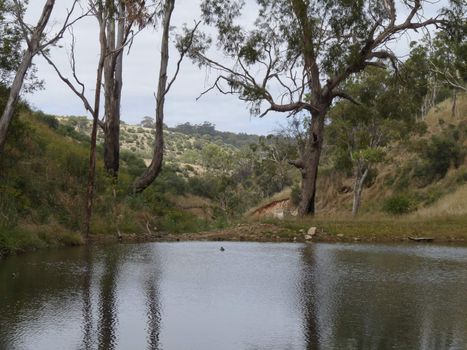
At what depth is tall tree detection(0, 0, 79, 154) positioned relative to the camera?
15.8 m

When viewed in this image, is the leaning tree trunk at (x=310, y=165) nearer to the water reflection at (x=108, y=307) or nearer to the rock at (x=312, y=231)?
the rock at (x=312, y=231)

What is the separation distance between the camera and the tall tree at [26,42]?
1578 centimetres

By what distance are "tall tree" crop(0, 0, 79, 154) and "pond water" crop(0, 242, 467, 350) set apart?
4.35 metres

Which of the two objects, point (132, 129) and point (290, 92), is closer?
point (290, 92)

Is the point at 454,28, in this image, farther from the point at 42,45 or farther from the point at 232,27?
the point at 42,45

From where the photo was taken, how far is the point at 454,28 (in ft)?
79.9

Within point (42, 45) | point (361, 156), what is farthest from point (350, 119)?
point (42, 45)

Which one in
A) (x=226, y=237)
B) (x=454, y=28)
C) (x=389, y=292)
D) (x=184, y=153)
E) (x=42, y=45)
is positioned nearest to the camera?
(x=389, y=292)

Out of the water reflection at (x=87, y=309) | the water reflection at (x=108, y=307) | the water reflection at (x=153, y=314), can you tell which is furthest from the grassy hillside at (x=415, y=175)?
the water reflection at (x=153, y=314)

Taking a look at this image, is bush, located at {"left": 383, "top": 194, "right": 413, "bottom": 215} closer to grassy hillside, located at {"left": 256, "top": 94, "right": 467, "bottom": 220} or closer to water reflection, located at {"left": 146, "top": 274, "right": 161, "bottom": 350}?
grassy hillside, located at {"left": 256, "top": 94, "right": 467, "bottom": 220}

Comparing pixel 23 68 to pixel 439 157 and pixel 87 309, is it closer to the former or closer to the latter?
pixel 87 309

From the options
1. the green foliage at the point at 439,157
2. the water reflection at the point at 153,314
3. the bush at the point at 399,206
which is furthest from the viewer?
the green foliage at the point at 439,157

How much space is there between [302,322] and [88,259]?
689 centimetres

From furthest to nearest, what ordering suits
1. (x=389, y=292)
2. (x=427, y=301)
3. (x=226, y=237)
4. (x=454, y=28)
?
(x=454, y=28) < (x=226, y=237) < (x=389, y=292) < (x=427, y=301)
